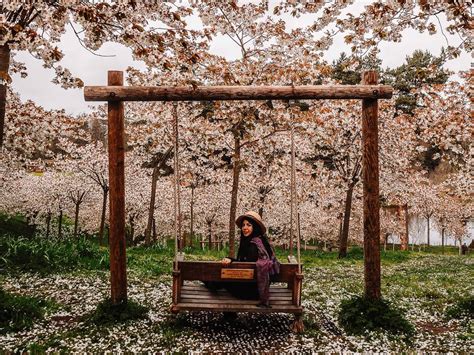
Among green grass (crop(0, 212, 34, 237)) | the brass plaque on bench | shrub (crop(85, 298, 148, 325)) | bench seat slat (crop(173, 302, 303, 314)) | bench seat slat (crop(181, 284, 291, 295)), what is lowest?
green grass (crop(0, 212, 34, 237))

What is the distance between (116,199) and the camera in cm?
735

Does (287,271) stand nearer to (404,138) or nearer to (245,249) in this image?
(245,249)

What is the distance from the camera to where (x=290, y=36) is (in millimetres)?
13672


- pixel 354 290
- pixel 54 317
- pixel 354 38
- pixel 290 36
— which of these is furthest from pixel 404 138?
pixel 54 317

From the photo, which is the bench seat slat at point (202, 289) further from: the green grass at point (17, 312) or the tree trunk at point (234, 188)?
the tree trunk at point (234, 188)

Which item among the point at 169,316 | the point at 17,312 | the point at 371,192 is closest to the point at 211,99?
the point at 371,192

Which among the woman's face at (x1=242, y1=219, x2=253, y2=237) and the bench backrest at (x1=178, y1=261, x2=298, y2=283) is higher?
the woman's face at (x1=242, y1=219, x2=253, y2=237)

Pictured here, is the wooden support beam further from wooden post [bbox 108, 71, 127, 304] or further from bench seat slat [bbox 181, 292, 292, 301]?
bench seat slat [bbox 181, 292, 292, 301]

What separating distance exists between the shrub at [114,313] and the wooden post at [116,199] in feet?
0.39

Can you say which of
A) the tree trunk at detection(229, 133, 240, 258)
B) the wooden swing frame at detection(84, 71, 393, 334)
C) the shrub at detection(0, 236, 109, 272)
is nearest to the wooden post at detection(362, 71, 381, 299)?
the wooden swing frame at detection(84, 71, 393, 334)

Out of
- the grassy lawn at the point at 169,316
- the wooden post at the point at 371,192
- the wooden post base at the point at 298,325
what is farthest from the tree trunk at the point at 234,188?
the wooden post base at the point at 298,325

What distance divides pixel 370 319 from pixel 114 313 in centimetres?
467

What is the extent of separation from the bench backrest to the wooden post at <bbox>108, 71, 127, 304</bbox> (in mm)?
1290

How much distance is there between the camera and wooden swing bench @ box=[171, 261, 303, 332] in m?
6.64
